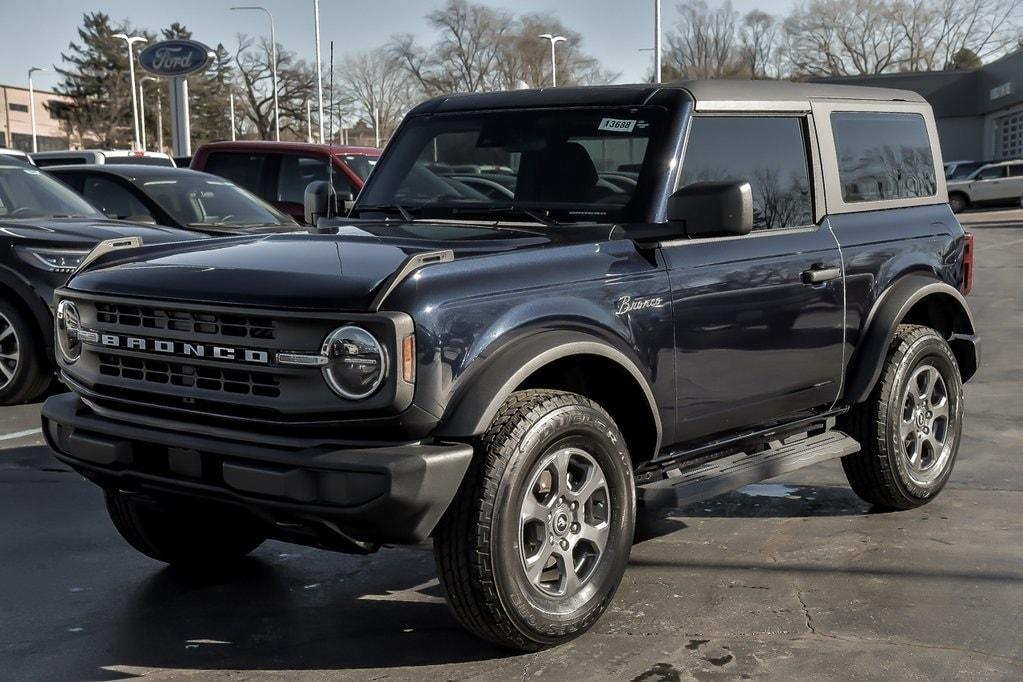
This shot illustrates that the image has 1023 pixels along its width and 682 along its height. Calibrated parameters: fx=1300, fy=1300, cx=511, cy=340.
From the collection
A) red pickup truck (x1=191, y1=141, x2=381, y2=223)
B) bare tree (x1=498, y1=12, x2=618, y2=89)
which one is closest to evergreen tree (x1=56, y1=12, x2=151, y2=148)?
bare tree (x1=498, y1=12, x2=618, y2=89)

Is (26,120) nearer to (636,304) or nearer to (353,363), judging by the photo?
(636,304)

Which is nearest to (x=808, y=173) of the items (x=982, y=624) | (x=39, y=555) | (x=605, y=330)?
(x=605, y=330)

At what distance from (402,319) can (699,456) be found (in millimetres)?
1749

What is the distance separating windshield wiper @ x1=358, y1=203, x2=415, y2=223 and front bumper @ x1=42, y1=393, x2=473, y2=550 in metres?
1.53

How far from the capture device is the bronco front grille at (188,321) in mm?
3947

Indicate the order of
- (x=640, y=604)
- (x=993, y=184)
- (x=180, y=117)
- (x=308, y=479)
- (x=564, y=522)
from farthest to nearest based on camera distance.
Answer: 1. (x=993, y=184)
2. (x=180, y=117)
3. (x=640, y=604)
4. (x=564, y=522)
5. (x=308, y=479)

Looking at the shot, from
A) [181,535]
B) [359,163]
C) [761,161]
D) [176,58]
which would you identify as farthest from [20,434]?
[176,58]

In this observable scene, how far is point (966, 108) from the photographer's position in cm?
6253

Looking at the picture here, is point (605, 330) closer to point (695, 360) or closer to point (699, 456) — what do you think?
point (695, 360)

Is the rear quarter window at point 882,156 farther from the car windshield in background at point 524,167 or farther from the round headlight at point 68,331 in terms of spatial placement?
the round headlight at point 68,331

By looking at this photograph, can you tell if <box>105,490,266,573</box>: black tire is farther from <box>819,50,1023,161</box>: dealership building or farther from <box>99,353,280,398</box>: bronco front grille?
<box>819,50,1023,161</box>: dealership building

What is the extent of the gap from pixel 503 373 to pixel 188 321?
40.1 inches

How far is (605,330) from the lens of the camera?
438 cm

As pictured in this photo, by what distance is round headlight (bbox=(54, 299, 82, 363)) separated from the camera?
4.56 meters
